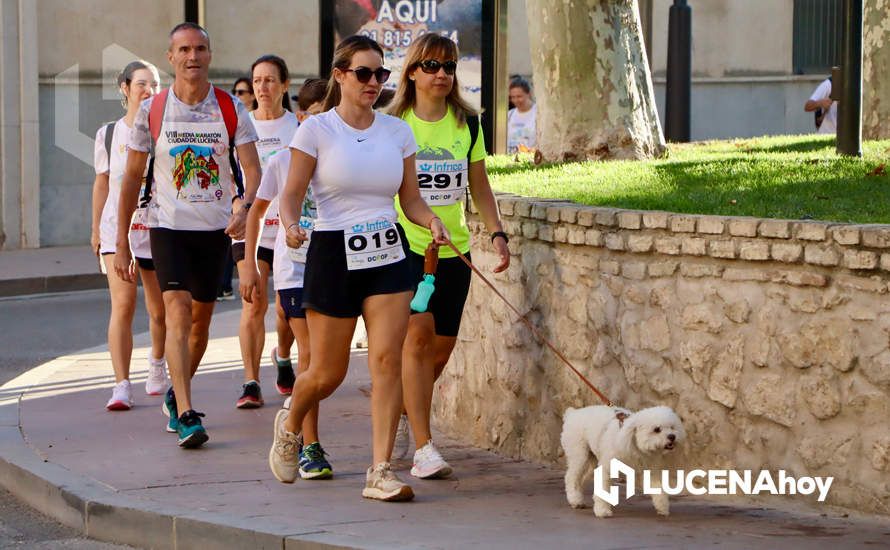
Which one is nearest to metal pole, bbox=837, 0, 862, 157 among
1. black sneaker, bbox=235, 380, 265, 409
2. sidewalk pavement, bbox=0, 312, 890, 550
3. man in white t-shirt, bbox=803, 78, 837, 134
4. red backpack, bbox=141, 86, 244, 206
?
sidewalk pavement, bbox=0, 312, 890, 550

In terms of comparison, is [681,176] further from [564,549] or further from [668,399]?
[564,549]

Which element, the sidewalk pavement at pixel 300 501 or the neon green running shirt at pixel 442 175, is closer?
the sidewalk pavement at pixel 300 501

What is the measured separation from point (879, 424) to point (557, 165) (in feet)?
16.5

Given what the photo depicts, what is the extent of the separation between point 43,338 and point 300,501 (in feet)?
21.6

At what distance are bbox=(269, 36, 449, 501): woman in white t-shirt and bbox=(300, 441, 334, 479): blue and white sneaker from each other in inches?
20.1

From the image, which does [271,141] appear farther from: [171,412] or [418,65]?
[418,65]

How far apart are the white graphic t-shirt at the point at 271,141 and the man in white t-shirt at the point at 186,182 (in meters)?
1.08

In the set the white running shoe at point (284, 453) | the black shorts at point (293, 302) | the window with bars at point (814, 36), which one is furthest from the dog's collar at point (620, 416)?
the window with bars at point (814, 36)

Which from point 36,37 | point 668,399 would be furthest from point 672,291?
point 36,37

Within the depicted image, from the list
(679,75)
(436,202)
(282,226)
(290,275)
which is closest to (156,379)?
(290,275)

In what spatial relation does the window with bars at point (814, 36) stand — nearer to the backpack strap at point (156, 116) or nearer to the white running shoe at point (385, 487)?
the backpack strap at point (156, 116)

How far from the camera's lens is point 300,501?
685 cm

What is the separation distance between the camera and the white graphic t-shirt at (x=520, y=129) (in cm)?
1916

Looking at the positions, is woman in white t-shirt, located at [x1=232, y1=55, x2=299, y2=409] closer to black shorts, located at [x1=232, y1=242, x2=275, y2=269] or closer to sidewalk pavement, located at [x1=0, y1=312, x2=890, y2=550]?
black shorts, located at [x1=232, y1=242, x2=275, y2=269]
